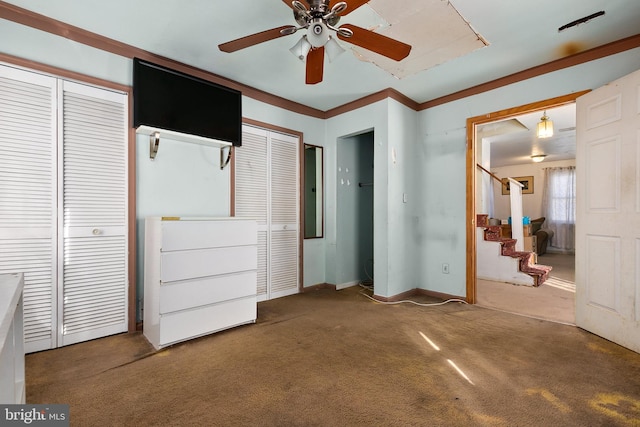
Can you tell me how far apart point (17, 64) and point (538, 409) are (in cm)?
379

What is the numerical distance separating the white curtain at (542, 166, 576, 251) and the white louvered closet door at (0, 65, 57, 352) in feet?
31.3

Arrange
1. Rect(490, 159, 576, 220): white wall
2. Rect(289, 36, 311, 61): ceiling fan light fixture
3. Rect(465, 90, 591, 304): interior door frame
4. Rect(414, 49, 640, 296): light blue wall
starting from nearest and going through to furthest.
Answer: Rect(289, 36, 311, 61): ceiling fan light fixture → Rect(414, 49, 640, 296): light blue wall → Rect(465, 90, 591, 304): interior door frame → Rect(490, 159, 576, 220): white wall

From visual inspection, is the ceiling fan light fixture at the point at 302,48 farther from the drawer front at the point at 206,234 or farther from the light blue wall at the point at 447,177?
the light blue wall at the point at 447,177

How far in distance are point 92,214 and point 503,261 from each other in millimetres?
4979

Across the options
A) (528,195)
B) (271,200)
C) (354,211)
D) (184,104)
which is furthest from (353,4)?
(528,195)

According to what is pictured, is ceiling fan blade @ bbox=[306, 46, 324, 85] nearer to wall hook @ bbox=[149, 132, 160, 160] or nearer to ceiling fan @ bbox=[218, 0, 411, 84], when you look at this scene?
ceiling fan @ bbox=[218, 0, 411, 84]

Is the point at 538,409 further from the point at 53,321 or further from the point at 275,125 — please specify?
the point at 275,125

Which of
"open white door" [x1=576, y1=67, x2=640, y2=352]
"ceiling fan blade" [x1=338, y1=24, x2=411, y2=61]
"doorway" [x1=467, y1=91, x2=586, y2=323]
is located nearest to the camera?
"ceiling fan blade" [x1=338, y1=24, x2=411, y2=61]

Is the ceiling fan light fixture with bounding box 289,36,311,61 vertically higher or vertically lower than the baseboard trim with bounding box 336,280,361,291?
higher

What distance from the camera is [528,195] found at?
825cm

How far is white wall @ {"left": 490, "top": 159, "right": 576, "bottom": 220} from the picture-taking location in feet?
26.3

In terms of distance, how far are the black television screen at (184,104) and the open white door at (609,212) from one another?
3.09 m

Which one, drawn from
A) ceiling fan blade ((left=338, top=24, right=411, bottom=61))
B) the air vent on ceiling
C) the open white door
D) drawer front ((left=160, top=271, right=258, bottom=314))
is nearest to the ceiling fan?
ceiling fan blade ((left=338, top=24, right=411, bottom=61))

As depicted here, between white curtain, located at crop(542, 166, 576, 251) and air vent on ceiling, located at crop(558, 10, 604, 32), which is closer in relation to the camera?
air vent on ceiling, located at crop(558, 10, 604, 32)
